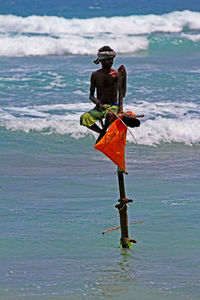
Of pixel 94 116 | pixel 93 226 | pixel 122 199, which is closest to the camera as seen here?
pixel 94 116

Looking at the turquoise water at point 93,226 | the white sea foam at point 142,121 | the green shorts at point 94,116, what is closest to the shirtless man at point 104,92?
the green shorts at point 94,116

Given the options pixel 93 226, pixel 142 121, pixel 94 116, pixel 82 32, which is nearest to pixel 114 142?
pixel 94 116

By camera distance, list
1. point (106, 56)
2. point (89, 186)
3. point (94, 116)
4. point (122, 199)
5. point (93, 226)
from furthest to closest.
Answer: point (89, 186)
point (93, 226)
point (122, 199)
point (94, 116)
point (106, 56)

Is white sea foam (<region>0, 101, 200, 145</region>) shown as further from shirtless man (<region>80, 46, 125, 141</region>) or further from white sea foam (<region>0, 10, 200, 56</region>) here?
white sea foam (<region>0, 10, 200, 56</region>)

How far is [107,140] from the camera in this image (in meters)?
6.04

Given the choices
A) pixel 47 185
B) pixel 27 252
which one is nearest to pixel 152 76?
pixel 47 185

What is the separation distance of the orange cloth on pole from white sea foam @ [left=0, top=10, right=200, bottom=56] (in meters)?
18.7

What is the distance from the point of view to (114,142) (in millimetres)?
6074

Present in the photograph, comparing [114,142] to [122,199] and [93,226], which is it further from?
[93,226]

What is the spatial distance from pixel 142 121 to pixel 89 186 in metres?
4.72

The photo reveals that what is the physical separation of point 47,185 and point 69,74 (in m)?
10.8

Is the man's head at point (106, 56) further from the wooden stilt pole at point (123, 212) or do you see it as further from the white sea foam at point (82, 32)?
the white sea foam at point (82, 32)

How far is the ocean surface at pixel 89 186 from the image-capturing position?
609 cm

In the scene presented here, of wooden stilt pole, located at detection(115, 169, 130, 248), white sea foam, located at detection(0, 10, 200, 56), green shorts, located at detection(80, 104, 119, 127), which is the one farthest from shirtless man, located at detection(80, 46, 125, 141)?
white sea foam, located at detection(0, 10, 200, 56)
